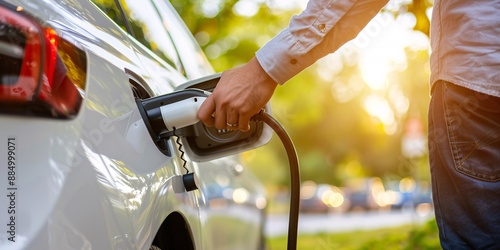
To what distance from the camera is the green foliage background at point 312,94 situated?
9.41m

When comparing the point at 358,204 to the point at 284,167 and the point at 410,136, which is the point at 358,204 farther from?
the point at 410,136

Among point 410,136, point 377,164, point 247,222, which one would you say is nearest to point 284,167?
point 377,164

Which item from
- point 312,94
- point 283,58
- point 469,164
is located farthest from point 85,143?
point 312,94

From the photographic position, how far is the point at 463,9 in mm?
2004

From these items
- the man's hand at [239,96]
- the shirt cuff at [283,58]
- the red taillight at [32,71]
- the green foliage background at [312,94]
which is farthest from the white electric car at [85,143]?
the green foliage background at [312,94]

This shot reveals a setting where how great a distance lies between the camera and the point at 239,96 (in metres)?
2.21

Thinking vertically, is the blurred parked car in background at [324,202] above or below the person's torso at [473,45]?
above

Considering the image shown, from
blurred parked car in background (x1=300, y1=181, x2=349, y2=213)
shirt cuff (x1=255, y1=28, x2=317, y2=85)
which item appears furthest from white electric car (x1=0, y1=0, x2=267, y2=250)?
blurred parked car in background (x1=300, y1=181, x2=349, y2=213)

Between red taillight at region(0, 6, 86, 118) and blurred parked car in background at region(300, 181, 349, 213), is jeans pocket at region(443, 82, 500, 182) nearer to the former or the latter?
red taillight at region(0, 6, 86, 118)

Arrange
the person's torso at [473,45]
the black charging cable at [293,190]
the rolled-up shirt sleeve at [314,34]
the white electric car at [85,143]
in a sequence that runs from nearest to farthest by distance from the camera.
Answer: the white electric car at [85,143] → the person's torso at [473,45] → the rolled-up shirt sleeve at [314,34] → the black charging cable at [293,190]

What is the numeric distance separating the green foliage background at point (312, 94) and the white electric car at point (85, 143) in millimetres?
4310

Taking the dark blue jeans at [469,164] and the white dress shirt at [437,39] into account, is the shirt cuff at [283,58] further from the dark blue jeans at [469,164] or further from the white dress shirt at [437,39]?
the dark blue jeans at [469,164]

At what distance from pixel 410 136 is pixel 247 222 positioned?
589 centimetres

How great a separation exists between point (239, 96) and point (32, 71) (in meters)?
0.67
